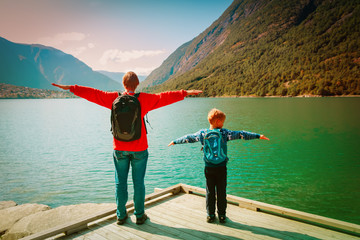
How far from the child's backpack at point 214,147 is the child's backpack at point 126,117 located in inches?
50.7

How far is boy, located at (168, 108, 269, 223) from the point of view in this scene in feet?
13.7

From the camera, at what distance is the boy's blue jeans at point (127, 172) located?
406cm

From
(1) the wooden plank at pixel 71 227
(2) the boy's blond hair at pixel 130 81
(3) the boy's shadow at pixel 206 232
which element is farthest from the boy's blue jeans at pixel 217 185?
(2) the boy's blond hair at pixel 130 81

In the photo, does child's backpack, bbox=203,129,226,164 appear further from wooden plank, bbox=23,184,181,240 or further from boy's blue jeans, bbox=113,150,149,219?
wooden plank, bbox=23,184,181,240

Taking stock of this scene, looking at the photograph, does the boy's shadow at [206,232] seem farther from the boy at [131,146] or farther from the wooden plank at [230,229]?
the boy at [131,146]

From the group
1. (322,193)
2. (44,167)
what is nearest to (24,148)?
(44,167)

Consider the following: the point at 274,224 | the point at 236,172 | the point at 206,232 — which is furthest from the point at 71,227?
the point at 236,172

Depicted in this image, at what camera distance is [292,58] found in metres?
198

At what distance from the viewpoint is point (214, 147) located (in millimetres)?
4195

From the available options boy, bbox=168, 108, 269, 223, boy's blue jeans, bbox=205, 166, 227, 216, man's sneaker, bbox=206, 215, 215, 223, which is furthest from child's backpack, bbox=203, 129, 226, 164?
man's sneaker, bbox=206, 215, 215, 223

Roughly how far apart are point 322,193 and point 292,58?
216 metres

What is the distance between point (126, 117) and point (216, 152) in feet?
5.68

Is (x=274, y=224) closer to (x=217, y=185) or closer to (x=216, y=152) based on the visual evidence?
(x=217, y=185)

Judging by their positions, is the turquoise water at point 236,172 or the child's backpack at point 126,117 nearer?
the child's backpack at point 126,117
